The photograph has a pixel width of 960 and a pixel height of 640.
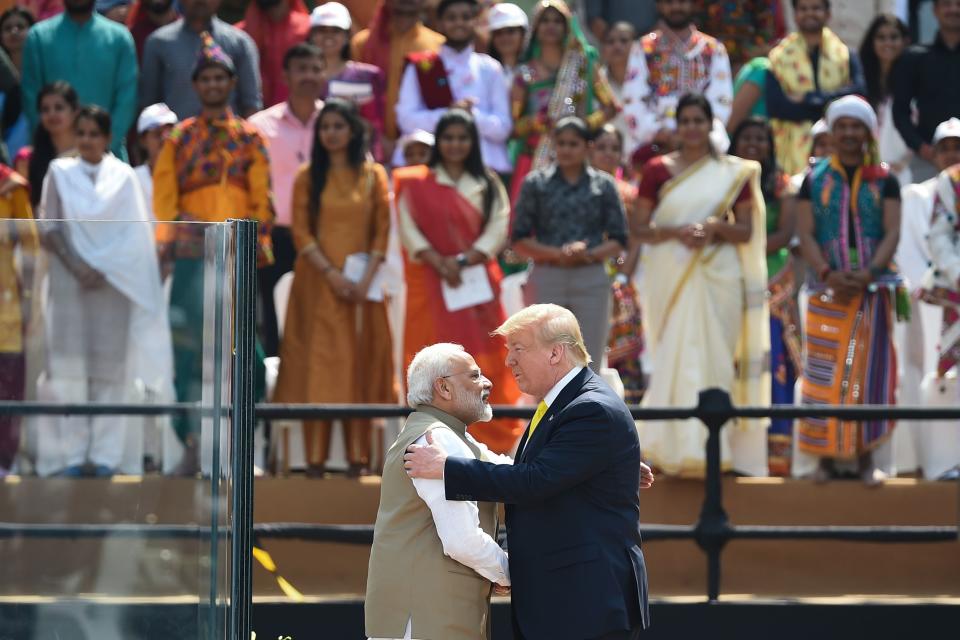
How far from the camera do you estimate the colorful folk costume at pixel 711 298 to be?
989 centimetres

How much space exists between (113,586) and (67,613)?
16 cm

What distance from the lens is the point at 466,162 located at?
10148 millimetres

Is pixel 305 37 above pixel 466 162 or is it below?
above

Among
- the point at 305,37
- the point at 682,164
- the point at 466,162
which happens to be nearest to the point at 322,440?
the point at 466,162

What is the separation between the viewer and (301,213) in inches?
391

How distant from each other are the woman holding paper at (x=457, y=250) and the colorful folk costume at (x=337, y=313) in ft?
0.54

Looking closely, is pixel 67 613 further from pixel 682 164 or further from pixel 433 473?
pixel 682 164

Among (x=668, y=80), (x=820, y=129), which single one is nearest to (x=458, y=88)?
(x=668, y=80)

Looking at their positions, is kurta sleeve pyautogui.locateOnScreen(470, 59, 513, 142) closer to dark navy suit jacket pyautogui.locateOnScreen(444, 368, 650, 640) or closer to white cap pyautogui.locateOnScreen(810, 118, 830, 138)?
white cap pyautogui.locateOnScreen(810, 118, 830, 138)

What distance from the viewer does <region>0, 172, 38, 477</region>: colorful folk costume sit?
5566 millimetres

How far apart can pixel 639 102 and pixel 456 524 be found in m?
6.79

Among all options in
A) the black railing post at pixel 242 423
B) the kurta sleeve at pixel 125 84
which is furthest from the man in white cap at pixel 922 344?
the black railing post at pixel 242 423

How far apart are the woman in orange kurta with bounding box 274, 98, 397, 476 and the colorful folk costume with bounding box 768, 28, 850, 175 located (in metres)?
3.02

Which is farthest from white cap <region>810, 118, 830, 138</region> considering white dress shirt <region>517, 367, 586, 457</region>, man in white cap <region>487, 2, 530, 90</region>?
white dress shirt <region>517, 367, 586, 457</region>
